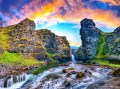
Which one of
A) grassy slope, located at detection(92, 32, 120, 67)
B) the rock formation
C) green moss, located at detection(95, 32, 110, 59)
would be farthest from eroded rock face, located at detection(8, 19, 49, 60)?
green moss, located at detection(95, 32, 110, 59)

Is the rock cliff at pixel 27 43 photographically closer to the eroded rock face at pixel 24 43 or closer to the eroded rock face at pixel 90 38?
the eroded rock face at pixel 24 43

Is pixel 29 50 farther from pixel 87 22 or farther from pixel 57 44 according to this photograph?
Result: pixel 87 22

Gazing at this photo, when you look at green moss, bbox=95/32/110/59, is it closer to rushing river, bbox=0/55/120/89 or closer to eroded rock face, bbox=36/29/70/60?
rushing river, bbox=0/55/120/89

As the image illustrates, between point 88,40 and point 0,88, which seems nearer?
point 0,88

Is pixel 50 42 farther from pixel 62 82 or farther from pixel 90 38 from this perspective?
pixel 62 82

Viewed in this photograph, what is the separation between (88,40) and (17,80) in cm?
11882

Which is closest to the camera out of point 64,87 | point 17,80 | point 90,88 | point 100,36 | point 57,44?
point 90,88

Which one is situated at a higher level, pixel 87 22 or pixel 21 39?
pixel 87 22

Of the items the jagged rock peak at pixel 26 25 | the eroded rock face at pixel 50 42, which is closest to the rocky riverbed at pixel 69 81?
the jagged rock peak at pixel 26 25

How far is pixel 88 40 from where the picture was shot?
433 feet

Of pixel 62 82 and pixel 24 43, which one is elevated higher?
pixel 24 43

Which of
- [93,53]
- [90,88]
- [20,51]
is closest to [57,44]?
[93,53]

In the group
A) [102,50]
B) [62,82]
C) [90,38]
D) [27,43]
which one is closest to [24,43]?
[27,43]

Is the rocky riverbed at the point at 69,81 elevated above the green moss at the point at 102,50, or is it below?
below
